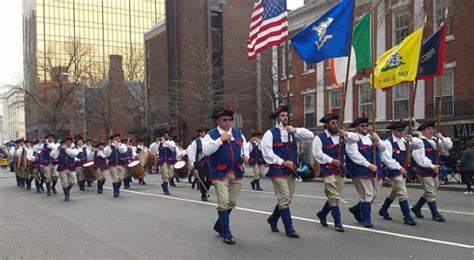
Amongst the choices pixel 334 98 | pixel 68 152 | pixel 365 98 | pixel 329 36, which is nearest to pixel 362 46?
pixel 329 36

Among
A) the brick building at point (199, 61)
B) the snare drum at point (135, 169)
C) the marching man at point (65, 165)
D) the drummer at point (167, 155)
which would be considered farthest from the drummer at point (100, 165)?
the brick building at point (199, 61)

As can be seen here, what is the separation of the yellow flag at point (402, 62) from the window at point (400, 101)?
13782mm

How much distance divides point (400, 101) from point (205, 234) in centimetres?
2137

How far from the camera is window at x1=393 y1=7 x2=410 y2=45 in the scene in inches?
1066

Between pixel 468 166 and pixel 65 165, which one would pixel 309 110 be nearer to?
pixel 468 166

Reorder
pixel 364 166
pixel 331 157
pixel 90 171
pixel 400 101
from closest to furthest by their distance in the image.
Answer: pixel 331 157 < pixel 364 166 < pixel 90 171 < pixel 400 101

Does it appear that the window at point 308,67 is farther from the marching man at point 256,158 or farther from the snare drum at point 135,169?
the snare drum at point 135,169

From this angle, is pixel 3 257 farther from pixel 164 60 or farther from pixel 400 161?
pixel 164 60

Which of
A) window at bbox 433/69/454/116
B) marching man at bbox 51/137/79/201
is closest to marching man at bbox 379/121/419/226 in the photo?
marching man at bbox 51/137/79/201

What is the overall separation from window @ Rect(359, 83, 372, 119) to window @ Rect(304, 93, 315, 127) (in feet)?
15.0

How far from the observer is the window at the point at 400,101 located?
2742 cm

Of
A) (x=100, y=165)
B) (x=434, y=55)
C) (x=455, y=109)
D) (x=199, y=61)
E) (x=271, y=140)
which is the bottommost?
(x=100, y=165)

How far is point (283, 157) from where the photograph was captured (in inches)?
332

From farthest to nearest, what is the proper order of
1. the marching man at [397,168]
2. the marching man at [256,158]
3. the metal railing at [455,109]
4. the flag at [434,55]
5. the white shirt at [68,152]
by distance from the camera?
the metal railing at [455,109] → the marching man at [256,158] → the white shirt at [68,152] → the flag at [434,55] → the marching man at [397,168]
